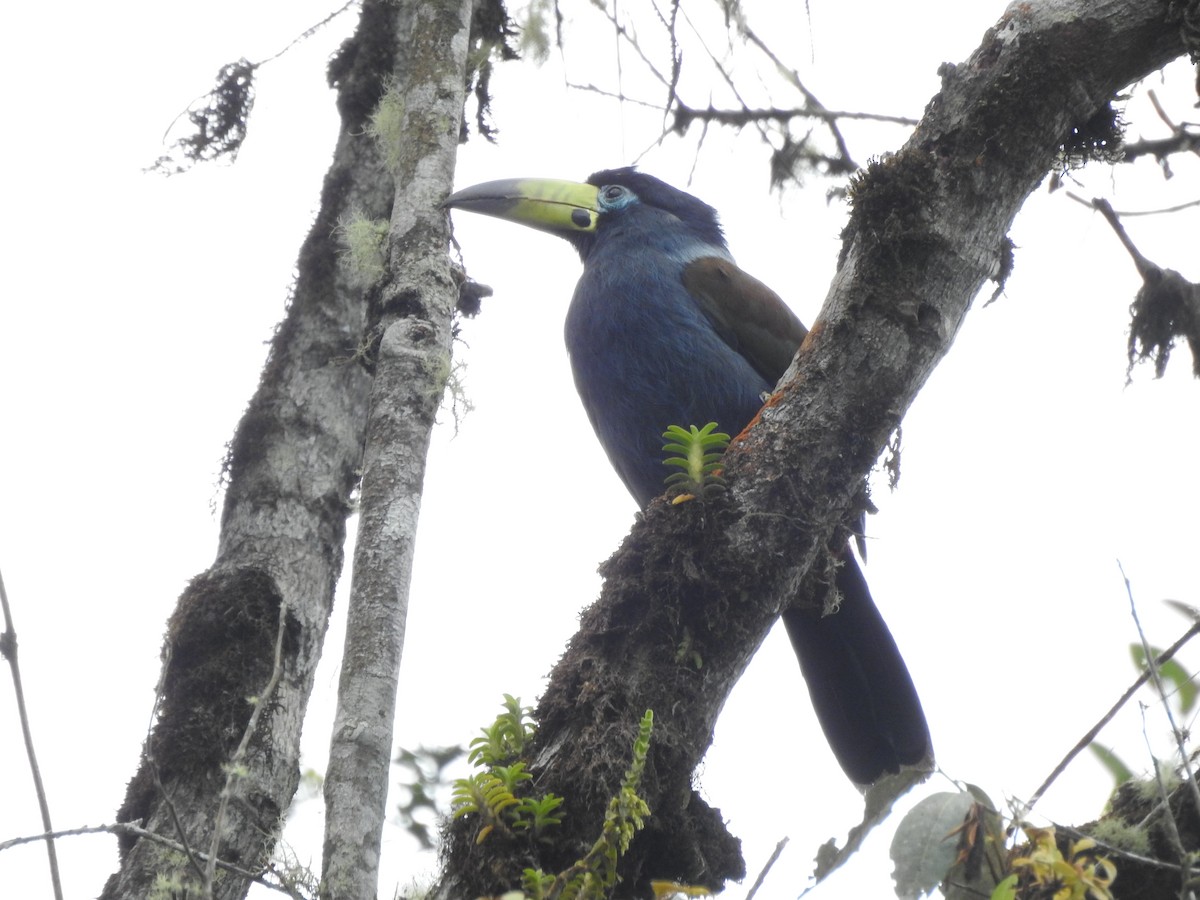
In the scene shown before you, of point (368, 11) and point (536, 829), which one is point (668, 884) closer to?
point (536, 829)

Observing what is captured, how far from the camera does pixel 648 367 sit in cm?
410

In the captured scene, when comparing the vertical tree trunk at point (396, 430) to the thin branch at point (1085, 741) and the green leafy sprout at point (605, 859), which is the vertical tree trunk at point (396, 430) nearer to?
the green leafy sprout at point (605, 859)

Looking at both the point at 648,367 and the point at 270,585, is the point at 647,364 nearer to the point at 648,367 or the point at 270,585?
the point at 648,367

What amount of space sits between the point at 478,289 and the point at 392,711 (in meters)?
1.85

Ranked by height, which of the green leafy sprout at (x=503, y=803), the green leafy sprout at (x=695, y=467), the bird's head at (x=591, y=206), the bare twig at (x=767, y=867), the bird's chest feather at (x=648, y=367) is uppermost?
the bird's head at (x=591, y=206)

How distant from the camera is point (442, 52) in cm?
345

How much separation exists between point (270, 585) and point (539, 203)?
2.20 meters

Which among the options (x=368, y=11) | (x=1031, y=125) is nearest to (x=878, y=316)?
(x=1031, y=125)

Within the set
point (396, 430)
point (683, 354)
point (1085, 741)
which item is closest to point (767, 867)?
point (1085, 741)

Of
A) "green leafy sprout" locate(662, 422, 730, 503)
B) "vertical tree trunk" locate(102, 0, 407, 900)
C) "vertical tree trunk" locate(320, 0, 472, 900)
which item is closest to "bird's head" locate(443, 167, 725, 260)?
Result: "vertical tree trunk" locate(102, 0, 407, 900)

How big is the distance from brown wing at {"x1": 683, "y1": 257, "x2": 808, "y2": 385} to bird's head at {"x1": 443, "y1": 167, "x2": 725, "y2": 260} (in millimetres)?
505

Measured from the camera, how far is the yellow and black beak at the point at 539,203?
4785mm

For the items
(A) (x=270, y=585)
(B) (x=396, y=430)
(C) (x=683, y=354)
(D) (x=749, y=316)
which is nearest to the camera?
(B) (x=396, y=430)

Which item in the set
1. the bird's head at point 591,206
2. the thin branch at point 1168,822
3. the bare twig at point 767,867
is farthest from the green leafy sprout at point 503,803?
the bird's head at point 591,206
